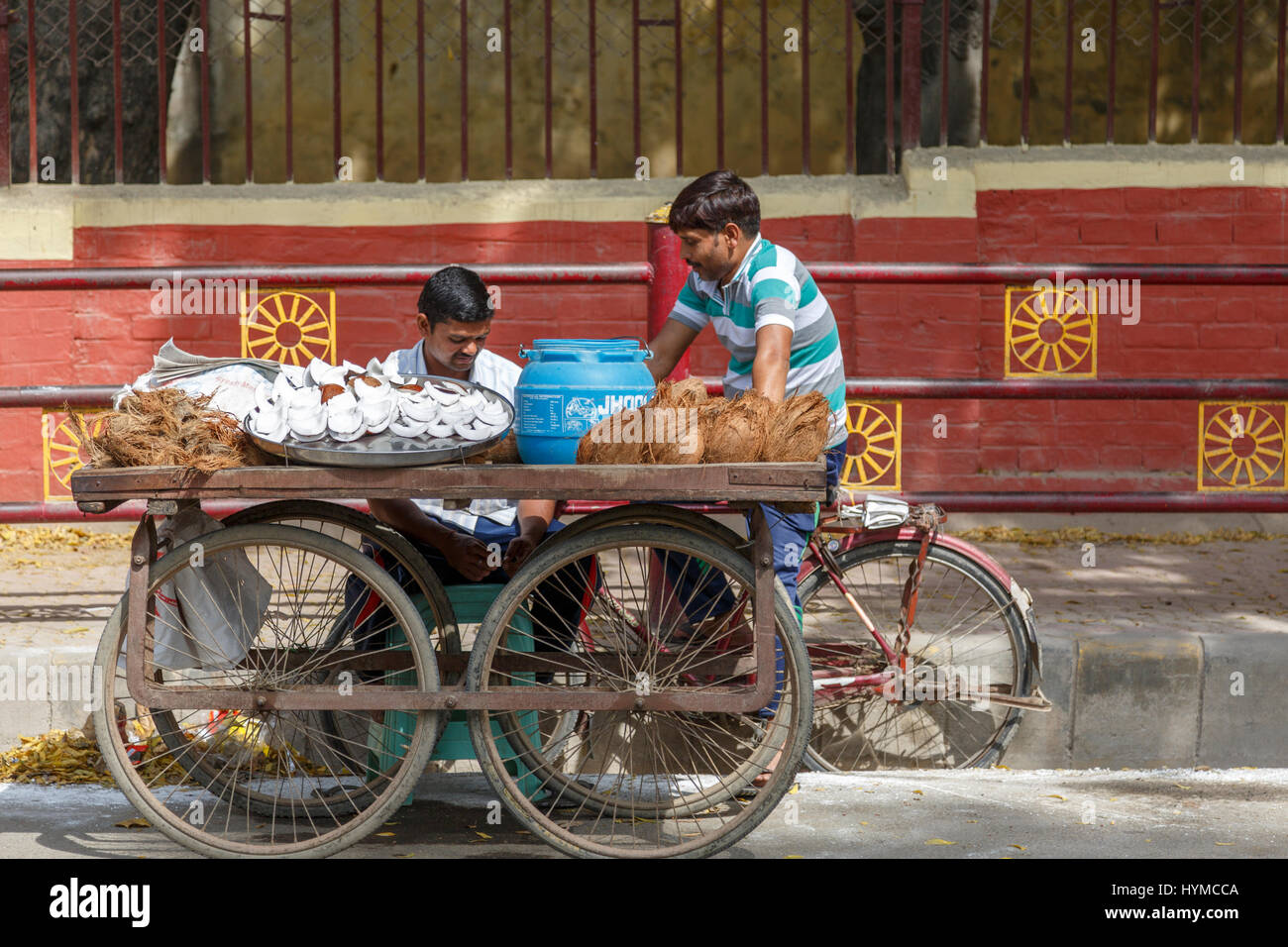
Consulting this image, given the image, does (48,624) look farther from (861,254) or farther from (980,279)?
(861,254)

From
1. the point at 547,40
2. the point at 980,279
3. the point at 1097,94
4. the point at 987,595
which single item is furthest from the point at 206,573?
the point at 1097,94

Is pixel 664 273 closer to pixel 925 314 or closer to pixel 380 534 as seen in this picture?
pixel 380 534

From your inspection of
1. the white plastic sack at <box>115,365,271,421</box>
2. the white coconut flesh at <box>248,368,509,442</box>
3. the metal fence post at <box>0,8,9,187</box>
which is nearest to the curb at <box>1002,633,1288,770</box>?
the white coconut flesh at <box>248,368,509,442</box>

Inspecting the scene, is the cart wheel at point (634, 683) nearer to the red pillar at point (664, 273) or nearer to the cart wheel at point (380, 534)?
the cart wheel at point (380, 534)

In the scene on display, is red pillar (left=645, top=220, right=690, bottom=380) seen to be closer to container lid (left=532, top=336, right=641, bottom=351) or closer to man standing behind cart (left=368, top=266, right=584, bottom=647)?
man standing behind cart (left=368, top=266, right=584, bottom=647)

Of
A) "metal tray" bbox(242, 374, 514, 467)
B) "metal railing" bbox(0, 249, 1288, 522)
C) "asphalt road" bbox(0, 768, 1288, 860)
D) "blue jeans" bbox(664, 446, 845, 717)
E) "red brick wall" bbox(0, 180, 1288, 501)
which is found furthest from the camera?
"red brick wall" bbox(0, 180, 1288, 501)

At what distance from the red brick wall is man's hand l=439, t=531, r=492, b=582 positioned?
3344 millimetres

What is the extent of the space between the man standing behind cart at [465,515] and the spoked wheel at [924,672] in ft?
3.26

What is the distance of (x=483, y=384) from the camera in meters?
4.05

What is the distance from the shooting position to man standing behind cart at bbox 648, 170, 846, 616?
3.95 m

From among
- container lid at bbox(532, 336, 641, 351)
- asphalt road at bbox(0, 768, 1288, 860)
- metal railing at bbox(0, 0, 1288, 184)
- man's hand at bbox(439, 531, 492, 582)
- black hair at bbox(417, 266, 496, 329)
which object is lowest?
asphalt road at bbox(0, 768, 1288, 860)

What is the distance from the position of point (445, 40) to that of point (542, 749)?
7178 millimetres

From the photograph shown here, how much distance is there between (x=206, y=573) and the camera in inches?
149

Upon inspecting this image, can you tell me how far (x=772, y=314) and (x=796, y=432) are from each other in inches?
20.1
